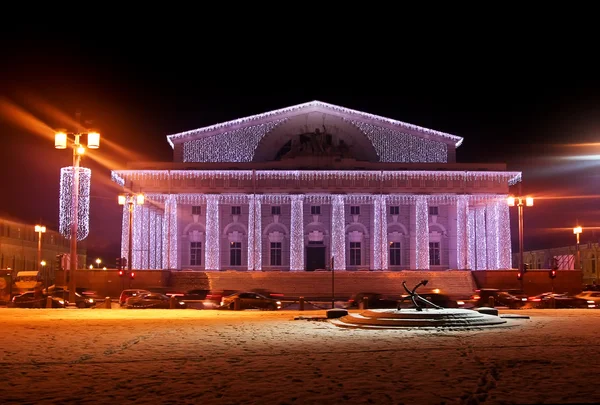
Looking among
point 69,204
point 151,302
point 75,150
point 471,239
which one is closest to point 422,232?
point 471,239

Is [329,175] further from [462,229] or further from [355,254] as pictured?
[462,229]

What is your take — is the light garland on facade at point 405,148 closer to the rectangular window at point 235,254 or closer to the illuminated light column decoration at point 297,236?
the illuminated light column decoration at point 297,236

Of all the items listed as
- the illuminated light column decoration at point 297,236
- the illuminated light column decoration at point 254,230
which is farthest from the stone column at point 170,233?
the illuminated light column decoration at point 297,236

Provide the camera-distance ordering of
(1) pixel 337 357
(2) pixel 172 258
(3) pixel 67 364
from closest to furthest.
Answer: (3) pixel 67 364 → (1) pixel 337 357 → (2) pixel 172 258

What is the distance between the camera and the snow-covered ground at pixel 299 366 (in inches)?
370

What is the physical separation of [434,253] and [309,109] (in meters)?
16.7

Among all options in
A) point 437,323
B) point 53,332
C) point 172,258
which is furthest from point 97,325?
point 172,258

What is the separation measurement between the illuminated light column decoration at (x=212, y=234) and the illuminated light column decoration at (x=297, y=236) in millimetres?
6243

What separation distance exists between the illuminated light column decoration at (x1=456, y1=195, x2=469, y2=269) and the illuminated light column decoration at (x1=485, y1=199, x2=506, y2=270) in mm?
2510

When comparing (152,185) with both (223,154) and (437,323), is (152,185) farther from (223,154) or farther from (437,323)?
(437,323)

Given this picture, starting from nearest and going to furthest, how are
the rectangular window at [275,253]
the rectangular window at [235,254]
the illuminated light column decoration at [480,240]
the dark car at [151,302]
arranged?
the dark car at [151,302] → the illuminated light column decoration at [480,240] → the rectangular window at [275,253] → the rectangular window at [235,254]

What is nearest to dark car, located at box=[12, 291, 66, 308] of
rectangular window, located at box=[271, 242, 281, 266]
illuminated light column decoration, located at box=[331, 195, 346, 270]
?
rectangular window, located at box=[271, 242, 281, 266]

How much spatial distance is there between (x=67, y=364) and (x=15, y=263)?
263 feet

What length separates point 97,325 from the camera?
2195cm
